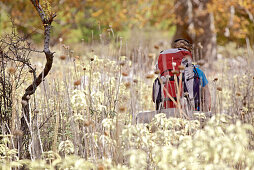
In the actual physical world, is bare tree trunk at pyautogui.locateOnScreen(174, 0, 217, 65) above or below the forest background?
above

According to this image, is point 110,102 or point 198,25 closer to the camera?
point 110,102

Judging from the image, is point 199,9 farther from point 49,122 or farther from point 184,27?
point 49,122

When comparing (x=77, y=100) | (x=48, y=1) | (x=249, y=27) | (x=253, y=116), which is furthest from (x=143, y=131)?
(x=249, y=27)

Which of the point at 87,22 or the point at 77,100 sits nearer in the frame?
the point at 77,100

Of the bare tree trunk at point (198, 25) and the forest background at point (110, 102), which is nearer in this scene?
the forest background at point (110, 102)

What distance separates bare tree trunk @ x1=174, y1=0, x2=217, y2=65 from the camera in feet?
23.4

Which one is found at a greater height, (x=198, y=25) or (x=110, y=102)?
(x=198, y=25)

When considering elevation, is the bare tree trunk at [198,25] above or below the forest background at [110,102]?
above

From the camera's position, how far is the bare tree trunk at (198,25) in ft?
23.4

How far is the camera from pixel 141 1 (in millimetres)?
7828

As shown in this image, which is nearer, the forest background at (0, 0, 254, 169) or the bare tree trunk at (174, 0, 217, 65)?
the forest background at (0, 0, 254, 169)

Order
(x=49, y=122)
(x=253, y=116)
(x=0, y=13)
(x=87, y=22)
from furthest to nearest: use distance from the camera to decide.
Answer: (x=87, y=22), (x=0, y=13), (x=253, y=116), (x=49, y=122)

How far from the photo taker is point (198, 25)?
7301mm

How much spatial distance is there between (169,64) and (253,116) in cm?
101
